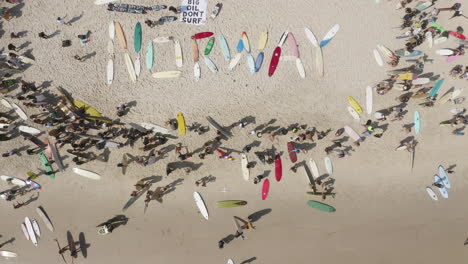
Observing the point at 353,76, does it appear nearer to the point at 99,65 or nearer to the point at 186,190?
the point at 186,190

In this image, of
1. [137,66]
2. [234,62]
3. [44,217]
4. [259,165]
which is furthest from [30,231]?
[234,62]

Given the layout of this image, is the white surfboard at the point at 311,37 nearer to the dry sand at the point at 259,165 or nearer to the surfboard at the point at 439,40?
the dry sand at the point at 259,165

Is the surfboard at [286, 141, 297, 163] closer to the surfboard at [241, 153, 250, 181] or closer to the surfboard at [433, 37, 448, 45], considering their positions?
the surfboard at [241, 153, 250, 181]

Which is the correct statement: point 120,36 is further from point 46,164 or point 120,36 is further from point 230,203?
point 230,203

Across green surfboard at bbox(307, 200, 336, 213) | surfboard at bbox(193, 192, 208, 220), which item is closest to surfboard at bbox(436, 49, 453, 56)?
green surfboard at bbox(307, 200, 336, 213)

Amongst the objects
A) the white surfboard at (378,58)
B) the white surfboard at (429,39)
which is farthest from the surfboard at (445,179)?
the white surfboard at (429,39)

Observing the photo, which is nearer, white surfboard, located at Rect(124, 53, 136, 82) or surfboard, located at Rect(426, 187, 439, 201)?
surfboard, located at Rect(426, 187, 439, 201)
